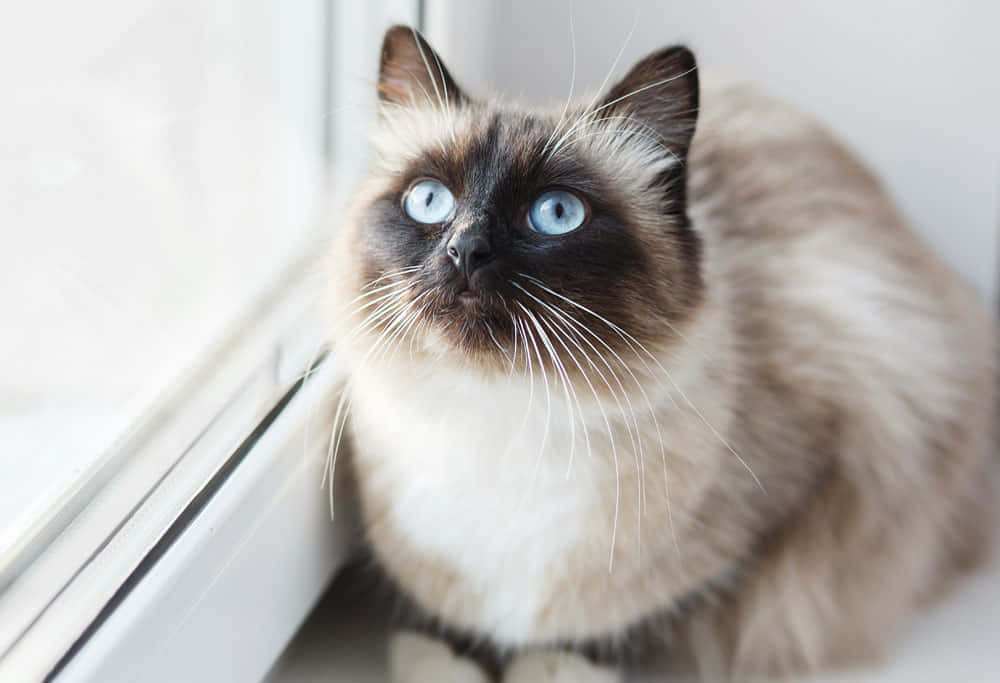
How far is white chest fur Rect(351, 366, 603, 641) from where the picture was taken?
93 cm

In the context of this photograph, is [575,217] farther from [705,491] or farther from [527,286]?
[705,491]

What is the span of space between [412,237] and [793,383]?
20.3 inches

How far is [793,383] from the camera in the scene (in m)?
1.16

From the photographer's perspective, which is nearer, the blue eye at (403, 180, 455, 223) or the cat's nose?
the cat's nose

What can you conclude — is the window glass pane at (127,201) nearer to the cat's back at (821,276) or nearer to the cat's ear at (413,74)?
the cat's ear at (413,74)

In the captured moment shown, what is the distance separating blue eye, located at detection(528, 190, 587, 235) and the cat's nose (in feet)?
0.28

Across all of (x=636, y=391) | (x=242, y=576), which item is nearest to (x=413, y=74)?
(x=636, y=391)

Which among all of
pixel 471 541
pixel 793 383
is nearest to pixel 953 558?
pixel 793 383

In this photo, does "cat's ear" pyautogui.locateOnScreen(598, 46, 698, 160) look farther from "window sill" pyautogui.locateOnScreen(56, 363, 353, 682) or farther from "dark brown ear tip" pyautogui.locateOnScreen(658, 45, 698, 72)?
"window sill" pyautogui.locateOnScreen(56, 363, 353, 682)

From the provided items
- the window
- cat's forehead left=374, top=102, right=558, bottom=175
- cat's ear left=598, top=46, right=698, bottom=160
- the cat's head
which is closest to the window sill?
the window

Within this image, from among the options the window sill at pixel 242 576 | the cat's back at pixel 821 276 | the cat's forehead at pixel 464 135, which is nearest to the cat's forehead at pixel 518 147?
the cat's forehead at pixel 464 135

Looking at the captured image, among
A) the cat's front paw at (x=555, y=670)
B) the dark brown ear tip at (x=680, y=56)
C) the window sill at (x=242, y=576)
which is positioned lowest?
the cat's front paw at (x=555, y=670)

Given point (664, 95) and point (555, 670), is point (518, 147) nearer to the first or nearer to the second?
point (664, 95)

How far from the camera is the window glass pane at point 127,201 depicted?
0.78 metres
